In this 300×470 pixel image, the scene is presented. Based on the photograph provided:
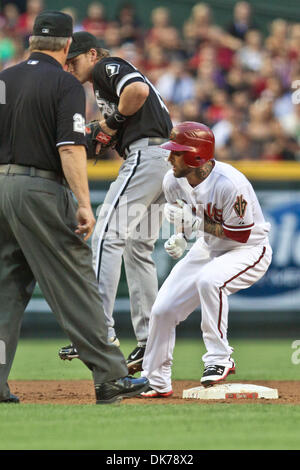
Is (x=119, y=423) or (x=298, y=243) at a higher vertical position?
(x=119, y=423)

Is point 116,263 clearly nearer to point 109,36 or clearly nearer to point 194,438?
point 194,438

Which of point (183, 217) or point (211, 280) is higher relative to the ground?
point (183, 217)

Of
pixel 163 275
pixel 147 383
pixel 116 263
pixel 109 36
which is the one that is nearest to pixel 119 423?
pixel 147 383

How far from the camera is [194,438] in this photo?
14.4 feet

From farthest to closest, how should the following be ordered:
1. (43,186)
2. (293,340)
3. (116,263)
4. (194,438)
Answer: (293,340) → (116,263) → (43,186) → (194,438)

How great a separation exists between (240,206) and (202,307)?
0.76m

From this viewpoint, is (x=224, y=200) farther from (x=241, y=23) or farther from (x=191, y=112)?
(x=241, y=23)

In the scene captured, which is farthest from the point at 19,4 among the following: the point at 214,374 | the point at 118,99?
the point at 214,374

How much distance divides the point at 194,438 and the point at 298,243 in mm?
7103

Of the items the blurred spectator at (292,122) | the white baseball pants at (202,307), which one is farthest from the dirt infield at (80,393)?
the blurred spectator at (292,122)

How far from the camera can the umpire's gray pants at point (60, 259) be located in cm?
536

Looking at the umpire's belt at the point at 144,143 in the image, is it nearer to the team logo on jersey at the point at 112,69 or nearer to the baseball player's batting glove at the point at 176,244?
the team logo on jersey at the point at 112,69

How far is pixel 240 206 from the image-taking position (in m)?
6.19

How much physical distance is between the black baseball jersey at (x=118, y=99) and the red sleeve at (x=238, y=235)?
1.13 meters
